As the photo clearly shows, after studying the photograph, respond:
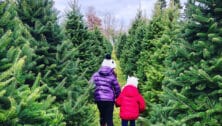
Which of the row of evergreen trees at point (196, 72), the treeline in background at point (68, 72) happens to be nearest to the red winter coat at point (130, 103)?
the treeline in background at point (68, 72)

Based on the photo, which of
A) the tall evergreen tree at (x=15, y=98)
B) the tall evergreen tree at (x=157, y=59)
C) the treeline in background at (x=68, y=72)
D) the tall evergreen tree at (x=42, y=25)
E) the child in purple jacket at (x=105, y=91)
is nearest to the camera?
the tall evergreen tree at (x=15, y=98)

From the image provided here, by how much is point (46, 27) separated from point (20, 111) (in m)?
4.26

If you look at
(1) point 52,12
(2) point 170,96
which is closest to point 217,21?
(2) point 170,96

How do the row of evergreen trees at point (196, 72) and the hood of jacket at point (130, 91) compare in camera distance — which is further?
the hood of jacket at point (130, 91)

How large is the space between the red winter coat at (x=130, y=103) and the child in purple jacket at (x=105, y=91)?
0.90 feet

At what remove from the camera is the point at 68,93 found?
23.3ft

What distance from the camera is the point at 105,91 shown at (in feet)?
31.4

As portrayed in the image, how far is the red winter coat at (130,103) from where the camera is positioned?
9469 millimetres

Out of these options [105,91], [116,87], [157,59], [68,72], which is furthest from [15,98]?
[157,59]

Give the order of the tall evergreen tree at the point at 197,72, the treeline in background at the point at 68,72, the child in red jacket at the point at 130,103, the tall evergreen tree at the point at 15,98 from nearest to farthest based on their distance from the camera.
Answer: the tall evergreen tree at the point at 15,98 < the treeline in background at the point at 68,72 < the tall evergreen tree at the point at 197,72 < the child in red jacket at the point at 130,103

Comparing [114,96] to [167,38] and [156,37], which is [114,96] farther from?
[156,37]

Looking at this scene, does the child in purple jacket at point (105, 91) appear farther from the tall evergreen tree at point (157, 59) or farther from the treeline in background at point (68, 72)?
the treeline in background at point (68, 72)

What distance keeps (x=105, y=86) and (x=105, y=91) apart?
0.14 m

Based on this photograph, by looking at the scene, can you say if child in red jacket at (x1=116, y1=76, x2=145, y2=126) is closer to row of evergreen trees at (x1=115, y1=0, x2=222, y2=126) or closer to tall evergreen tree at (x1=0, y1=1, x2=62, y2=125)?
row of evergreen trees at (x1=115, y1=0, x2=222, y2=126)
